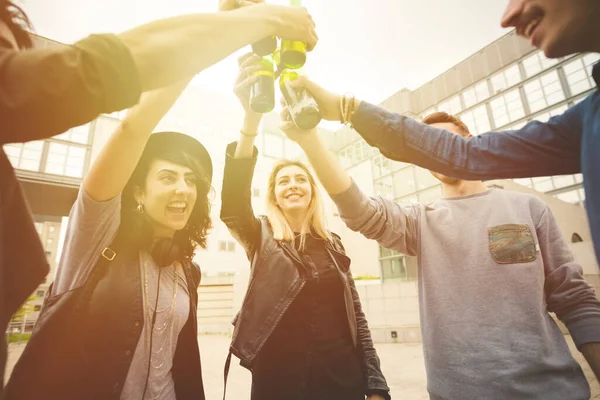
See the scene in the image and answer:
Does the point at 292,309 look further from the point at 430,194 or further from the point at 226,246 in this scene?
the point at 226,246

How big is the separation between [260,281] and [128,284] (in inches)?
35.5

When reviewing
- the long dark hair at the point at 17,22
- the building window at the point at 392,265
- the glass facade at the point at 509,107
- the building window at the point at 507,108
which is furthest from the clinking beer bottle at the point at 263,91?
the building window at the point at 507,108

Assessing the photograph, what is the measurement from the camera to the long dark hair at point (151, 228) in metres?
1.64

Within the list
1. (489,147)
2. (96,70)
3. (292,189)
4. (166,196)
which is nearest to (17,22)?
(96,70)

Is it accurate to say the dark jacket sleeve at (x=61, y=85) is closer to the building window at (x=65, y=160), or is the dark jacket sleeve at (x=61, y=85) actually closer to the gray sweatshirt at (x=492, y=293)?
the gray sweatshirt at (x=492, y=293)

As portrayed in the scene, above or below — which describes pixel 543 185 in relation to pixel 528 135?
above

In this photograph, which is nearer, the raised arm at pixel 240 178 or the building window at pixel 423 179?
the raised arm at pixel 240 178

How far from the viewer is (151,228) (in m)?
1.75

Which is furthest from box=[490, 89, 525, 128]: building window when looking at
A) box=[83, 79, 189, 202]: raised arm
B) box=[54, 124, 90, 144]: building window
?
box=[54, 124, 90, 144]: building window

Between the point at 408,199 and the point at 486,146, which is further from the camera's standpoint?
the point at 408,199

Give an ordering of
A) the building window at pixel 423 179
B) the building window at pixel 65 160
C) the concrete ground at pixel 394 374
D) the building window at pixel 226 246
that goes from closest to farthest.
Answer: the concrete ground at pixel 394 374 → the building window at pixel 65 160 → the building window at pixel 423 179 → the building window at pixel 226 246

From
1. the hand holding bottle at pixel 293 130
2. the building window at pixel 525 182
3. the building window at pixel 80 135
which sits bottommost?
the hand holding bottle at pixel 293 130

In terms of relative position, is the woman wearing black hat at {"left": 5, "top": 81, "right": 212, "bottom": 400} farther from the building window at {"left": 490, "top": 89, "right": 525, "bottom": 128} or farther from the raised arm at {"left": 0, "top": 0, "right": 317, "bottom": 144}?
the building window at {"left": 490, "top": 89, "right": 525, "bottom": 128}

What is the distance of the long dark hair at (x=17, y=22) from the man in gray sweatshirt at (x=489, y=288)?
1218mm
